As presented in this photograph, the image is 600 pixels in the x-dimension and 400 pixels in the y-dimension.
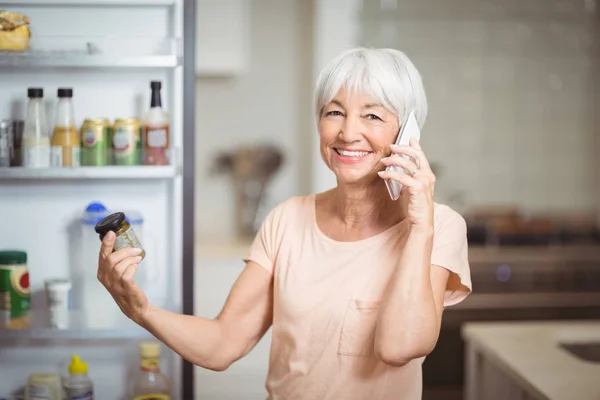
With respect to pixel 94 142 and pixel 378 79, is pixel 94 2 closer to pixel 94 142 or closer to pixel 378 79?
pixel 94 142

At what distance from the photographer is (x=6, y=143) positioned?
1661mm

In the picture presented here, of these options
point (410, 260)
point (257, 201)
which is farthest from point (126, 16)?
point (257, 201)

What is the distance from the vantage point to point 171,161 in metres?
1.71

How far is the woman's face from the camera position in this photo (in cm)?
121

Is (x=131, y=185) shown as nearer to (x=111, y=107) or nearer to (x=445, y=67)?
(x=111, y=107)

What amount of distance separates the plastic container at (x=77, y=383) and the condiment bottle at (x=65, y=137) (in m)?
0.44

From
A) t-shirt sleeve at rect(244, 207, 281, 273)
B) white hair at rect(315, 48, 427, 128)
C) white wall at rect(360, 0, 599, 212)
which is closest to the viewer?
white hair at rect(315, 48, 427, 128)

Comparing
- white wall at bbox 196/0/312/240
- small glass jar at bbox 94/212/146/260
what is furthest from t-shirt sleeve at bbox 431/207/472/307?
white wall at bbox 196/0/312/240

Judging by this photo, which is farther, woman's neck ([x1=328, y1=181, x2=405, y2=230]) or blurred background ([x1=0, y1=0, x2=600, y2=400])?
blurred background ([x1=0, y1=0, x2=600, y2=400])

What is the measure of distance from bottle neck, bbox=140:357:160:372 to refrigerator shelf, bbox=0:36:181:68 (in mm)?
659

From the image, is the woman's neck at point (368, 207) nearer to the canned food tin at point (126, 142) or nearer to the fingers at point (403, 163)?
the fingers at point (403, 163)

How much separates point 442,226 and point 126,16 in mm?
989

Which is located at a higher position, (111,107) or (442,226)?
(111,107)

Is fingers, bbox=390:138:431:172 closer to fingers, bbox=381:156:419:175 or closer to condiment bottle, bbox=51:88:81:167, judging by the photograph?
fingers, bbox=381:156:419:175
